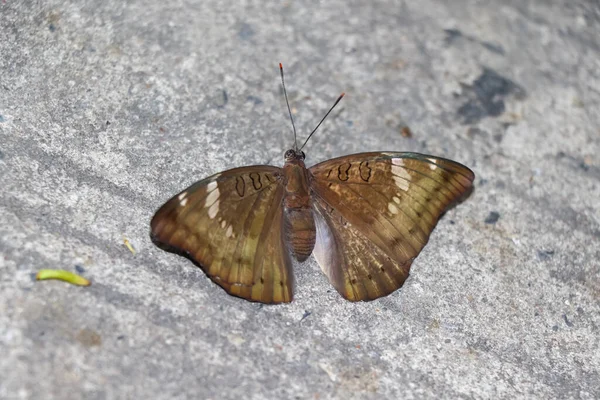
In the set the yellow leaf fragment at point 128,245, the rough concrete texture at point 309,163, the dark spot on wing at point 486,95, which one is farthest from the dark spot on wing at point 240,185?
the dark spot on wing at point 486,95

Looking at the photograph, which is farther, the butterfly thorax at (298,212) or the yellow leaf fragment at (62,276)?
the butterfly thorax at (298,212)

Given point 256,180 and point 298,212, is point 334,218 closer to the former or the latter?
point 298,212

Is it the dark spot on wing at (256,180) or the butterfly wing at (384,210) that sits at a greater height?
the dark spot on wing at (256,180)

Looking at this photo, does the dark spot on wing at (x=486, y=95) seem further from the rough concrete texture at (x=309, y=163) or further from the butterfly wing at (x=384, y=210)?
the butterfly wing at (x=384, y=210)

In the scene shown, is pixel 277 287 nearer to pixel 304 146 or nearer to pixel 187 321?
pixel 187 321

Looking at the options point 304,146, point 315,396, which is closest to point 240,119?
point 304,146

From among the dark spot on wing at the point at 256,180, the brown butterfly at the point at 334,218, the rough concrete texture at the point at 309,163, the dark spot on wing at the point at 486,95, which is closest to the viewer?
the rough concrete texture at the point at 309,163

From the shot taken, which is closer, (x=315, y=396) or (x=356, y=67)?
(x=315, y=396)
